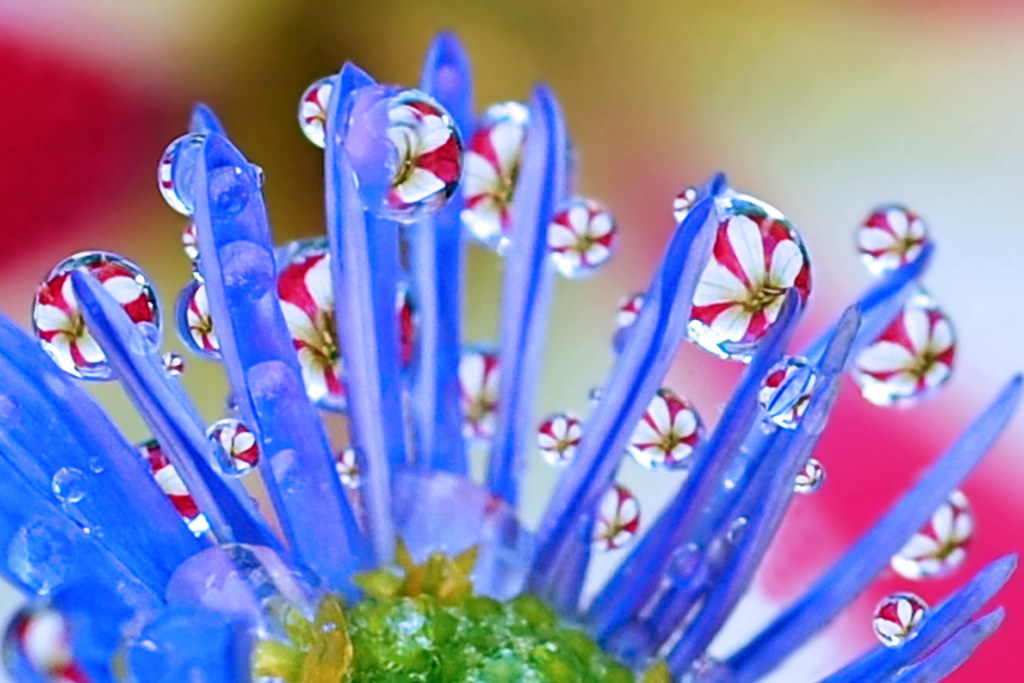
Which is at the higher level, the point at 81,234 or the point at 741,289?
the point at 741,289

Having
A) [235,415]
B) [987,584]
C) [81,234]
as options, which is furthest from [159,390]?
[81,234]

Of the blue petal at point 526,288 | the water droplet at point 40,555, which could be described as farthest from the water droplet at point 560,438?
the water droplet at point 40,555

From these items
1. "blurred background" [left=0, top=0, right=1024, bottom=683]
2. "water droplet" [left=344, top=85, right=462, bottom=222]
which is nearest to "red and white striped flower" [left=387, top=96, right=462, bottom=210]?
"water droplet" [left=344, top=85, right=462, bottom=222]

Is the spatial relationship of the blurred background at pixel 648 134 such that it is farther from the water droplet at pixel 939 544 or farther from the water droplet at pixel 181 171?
the water droplet at pixel 181 171

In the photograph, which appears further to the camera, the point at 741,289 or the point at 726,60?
the point at 726,60

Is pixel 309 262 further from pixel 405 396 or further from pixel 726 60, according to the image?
pixel 726 60
